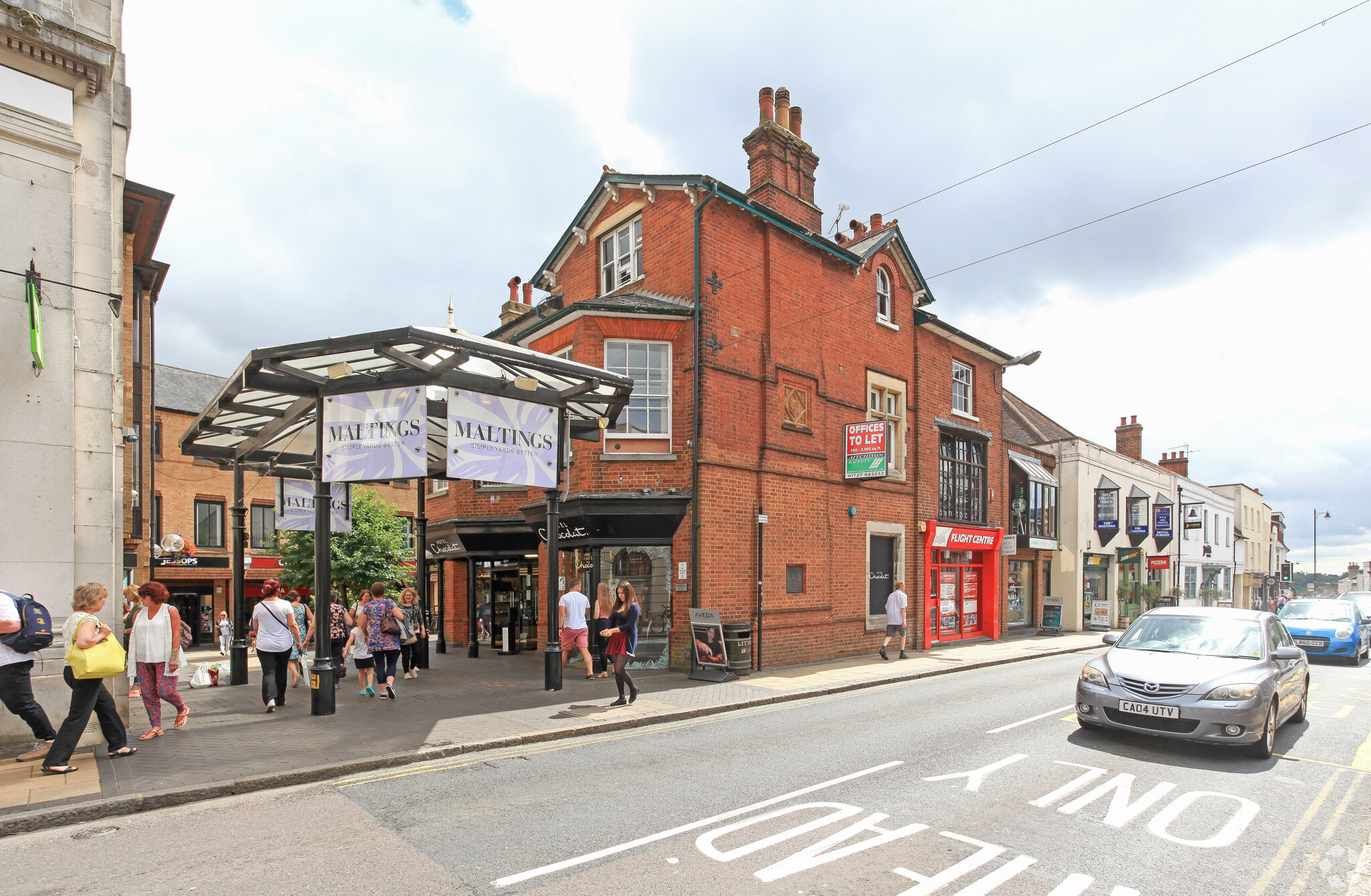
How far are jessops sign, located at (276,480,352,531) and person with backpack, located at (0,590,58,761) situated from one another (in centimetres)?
659

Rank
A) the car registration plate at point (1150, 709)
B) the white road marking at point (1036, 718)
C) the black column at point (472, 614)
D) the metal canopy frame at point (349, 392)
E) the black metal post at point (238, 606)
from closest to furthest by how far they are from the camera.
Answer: the car registration plate at point (1150, 709), the white road marking at point (1036, 718), the metal canopy frame at point (349, 392), the black metal post at point (238, 606), the black column at point (472, 614)

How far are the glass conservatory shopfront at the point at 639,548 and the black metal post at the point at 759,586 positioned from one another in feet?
4.87

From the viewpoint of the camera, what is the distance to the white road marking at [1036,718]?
Result: 886 cm

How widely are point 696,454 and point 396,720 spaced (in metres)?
6.83

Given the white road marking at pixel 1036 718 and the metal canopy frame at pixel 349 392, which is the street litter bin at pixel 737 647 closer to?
the metal canopy frame at pixel 349 392

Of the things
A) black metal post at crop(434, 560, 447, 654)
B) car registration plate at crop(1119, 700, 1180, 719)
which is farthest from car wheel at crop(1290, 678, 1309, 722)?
black metal post at crop(434, 560, 447, 654)

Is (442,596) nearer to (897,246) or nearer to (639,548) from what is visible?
(639,548)

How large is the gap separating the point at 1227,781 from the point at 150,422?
26.1 m

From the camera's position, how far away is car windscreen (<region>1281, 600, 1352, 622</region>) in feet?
56.3

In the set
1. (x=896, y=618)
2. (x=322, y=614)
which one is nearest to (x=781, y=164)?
(x=896, y=618)

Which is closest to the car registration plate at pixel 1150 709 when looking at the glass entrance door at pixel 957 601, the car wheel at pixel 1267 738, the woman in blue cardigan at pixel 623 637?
the car wheel at pixel 1267 738

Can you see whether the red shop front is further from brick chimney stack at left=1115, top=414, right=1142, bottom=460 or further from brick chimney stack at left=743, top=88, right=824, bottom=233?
brick chimney stack at left=1115, top=414, right=1142, bottom=460

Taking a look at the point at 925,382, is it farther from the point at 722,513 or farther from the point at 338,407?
the point at 338,407

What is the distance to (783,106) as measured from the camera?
1736cm
